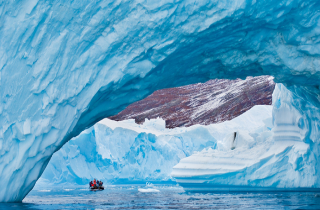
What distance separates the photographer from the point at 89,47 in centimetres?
913

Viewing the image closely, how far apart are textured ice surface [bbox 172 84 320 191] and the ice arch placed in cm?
536

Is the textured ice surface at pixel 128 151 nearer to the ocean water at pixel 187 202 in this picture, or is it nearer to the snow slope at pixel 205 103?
the ocean water at pixel 187 202

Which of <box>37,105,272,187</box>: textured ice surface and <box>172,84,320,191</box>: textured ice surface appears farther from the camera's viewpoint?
<box>37,105,272,187</box>: textured ice surface

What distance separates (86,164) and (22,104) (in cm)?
1621

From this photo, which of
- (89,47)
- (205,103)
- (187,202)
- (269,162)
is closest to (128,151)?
(269,162)

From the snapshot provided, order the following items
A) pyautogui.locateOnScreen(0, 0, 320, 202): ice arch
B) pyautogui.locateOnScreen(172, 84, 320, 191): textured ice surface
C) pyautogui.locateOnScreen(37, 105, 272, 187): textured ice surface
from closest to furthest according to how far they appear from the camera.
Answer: pyautogui.locateOnScreen(0, 0, 320, 202): ice arch, pyautogui.locateOnScreen(172, 84, 320, 191): textured ice surface, pyautogui.locateOnScreen(37, 105, 272, 187): textured ice surface

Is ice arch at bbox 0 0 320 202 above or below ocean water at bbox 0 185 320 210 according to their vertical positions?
above

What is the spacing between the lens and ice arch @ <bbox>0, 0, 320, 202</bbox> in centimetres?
870

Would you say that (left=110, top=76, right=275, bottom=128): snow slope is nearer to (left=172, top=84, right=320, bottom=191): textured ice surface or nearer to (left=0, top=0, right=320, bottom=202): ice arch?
(left=172, top=84, right=320, bottom=191): textured ice surface

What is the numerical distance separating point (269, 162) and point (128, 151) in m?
11.7

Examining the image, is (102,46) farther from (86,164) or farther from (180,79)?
(86,164)

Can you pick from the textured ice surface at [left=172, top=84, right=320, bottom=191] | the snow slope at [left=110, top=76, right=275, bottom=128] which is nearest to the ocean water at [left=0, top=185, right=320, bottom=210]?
the textured ice surface at [left=172, top=84, right=320, bottom=191]

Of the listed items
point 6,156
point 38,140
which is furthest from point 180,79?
point 6,156

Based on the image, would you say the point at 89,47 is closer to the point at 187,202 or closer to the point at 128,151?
the point at 187,202
